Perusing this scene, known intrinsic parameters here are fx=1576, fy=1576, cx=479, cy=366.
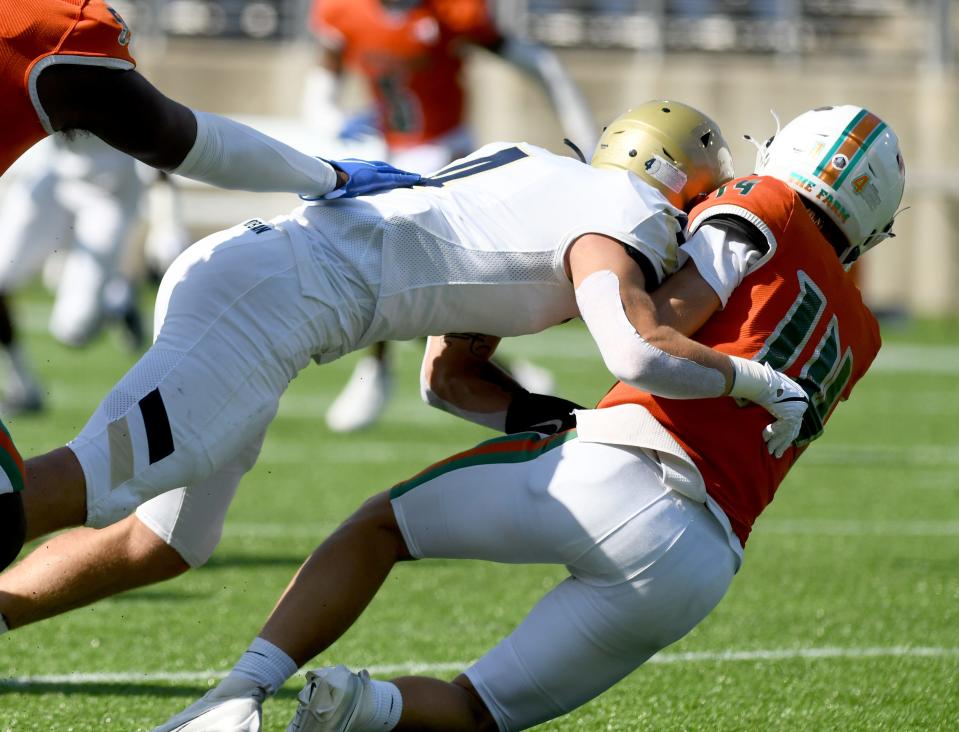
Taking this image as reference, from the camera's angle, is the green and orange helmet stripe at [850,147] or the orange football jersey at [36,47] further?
the green and orange helmet stripe at [850,147]

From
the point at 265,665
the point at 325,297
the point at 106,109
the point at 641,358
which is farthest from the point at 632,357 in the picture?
the point at 106,109

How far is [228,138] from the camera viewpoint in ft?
8.54

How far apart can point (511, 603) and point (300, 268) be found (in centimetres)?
183

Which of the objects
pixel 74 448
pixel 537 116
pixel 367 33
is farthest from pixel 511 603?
pixel 537 116

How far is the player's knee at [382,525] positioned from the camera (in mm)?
2699

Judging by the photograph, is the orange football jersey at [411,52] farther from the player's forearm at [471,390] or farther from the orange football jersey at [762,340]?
the orange football jersey at [762,340]

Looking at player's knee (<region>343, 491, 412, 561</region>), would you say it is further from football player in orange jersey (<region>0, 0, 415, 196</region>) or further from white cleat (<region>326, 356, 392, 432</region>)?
white cleat (<region>326, 356, 392, 432</region>)

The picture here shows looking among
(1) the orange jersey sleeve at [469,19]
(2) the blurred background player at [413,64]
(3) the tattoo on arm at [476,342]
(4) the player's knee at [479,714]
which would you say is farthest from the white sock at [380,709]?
(1) the orange jersey sleeve at [469,19]

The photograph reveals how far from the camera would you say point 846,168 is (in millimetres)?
2797

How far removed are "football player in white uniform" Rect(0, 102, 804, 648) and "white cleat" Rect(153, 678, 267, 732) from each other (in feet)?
1.07

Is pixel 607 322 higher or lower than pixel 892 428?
higher

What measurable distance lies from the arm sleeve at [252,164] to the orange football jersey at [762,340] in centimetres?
62

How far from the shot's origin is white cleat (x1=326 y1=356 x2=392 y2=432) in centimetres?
723

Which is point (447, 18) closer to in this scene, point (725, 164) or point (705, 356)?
point (725, 164)
